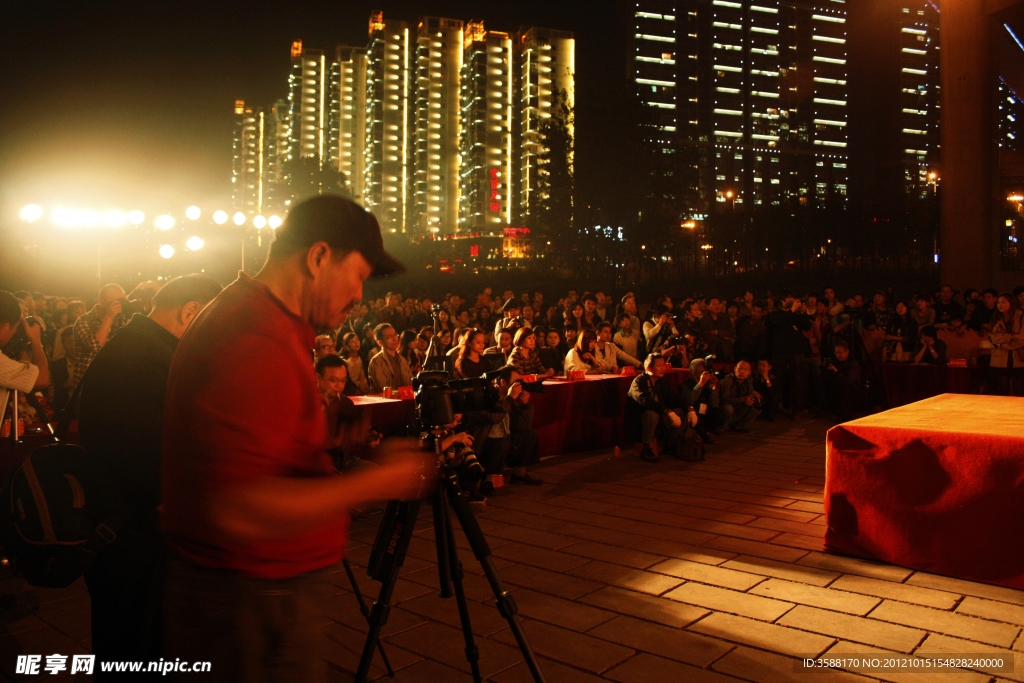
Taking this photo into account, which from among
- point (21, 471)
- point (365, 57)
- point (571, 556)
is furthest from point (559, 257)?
point (365, 57)

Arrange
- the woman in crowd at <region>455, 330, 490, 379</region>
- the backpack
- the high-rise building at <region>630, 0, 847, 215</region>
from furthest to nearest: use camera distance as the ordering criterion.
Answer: the high-rise building at <region>630, 0, 847, 215</region>, the woman in crowd at <region>455, 330, 490, 379</region>, the backpack

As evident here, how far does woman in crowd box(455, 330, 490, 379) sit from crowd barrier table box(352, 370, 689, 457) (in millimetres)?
765

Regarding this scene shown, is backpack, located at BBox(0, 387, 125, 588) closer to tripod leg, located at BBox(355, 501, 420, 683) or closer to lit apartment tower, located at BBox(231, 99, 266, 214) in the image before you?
tripod leg, located at BBox(355, 501, 420, 683)

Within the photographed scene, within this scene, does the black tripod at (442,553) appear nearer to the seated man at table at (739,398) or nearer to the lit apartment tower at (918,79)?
the seated man at table at (739,398)

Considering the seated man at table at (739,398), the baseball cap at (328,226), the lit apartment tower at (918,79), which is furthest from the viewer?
the lit apartment tower at (918,79)

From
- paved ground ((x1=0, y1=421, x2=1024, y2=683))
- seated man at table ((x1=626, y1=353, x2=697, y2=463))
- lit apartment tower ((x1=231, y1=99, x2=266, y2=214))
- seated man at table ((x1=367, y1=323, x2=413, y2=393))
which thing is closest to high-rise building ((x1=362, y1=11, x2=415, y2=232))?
lit apartment tower ((x1=231, y1=99, x2=266, y2=214))

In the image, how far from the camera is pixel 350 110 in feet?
424

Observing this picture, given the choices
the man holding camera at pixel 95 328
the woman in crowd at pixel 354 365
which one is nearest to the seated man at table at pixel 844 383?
the woman in crowd at pixel 354 365

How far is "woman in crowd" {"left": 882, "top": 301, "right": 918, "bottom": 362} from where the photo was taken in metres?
11.5

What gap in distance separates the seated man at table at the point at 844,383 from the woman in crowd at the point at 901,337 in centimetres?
85

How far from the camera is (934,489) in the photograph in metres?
4.42

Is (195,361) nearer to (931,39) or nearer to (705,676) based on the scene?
(705,676)

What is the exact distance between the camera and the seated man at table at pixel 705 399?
30.1ft

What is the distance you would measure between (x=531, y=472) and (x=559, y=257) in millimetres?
27069
